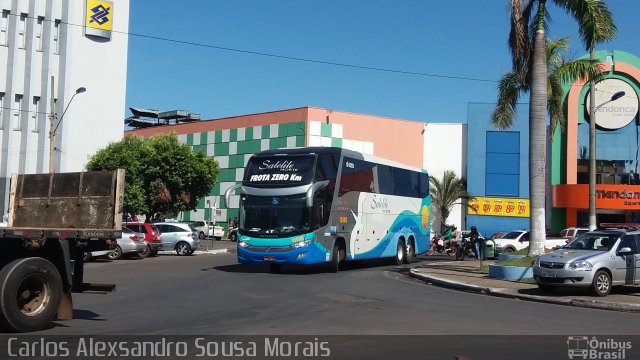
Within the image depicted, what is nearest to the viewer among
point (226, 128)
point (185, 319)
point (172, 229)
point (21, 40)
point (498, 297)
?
point (185, 319)

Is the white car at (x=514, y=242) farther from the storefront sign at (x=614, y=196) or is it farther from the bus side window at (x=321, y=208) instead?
the storefront sign at (x=614, y=196)

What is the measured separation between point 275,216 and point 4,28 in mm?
26902

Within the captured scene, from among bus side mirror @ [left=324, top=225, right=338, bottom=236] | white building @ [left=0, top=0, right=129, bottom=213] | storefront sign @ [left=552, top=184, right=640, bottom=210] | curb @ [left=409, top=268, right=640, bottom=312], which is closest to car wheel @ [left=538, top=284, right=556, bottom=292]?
curb @ [left=409, top=268, right=640, bottom=312]

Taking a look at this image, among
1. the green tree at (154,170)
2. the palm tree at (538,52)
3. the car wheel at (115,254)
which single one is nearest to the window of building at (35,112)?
the green tree at (154,170)

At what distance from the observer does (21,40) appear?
4075 centimetres

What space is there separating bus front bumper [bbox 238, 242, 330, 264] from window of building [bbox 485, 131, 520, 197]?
35.7 metres

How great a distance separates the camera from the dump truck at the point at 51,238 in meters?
9.79

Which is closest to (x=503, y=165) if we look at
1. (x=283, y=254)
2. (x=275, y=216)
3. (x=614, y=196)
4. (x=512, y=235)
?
(x=614, y=196)

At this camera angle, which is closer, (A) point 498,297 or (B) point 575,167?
(A) point 498,297

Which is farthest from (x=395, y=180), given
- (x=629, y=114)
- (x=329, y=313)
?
(x=629, y=114)

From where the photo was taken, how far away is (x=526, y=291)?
1777 cm

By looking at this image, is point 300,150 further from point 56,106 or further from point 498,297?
point 56,106

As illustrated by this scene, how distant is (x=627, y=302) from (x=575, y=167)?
3670 cm

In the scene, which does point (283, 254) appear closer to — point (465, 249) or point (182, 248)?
point (182, 248)
